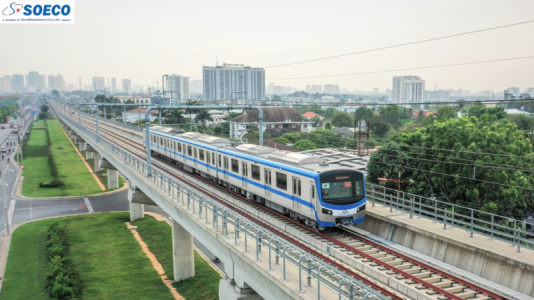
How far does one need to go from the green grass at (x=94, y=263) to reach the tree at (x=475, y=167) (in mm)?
16420

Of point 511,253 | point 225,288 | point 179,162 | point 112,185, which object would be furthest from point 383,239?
point 112,185

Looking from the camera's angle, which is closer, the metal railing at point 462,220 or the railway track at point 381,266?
the railway track at point 381,266

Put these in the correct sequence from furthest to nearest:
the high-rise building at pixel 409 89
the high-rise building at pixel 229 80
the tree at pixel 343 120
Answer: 1. the high-rise building at pixel 409 89
2. the tree at pixel 343 120
3. the high-rise building at pixel 229 80

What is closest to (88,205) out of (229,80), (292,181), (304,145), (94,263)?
(94,263)

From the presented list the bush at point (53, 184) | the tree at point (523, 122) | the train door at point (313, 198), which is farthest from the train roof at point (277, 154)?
the bush at point (53, 184)

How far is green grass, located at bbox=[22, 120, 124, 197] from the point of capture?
180 feet

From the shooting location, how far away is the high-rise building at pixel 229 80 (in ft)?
260

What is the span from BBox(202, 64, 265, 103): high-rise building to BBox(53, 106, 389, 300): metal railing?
152ft

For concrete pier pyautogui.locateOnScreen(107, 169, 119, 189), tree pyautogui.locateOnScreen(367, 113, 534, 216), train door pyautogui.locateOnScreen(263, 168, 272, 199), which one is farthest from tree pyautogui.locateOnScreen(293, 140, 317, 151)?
train door pyautogui.locateOnScreen(263, 168, 272, 199)

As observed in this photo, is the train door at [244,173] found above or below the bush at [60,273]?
above

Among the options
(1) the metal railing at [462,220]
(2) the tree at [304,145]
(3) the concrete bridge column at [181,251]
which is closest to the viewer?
(1) the metal railing at [462,220]

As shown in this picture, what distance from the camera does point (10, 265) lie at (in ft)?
98.2

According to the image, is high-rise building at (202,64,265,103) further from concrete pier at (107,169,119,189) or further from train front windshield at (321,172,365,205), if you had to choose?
train front windshield at (321,172,365,205)

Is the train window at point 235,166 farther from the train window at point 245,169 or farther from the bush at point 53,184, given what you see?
the bush at point 53,184
